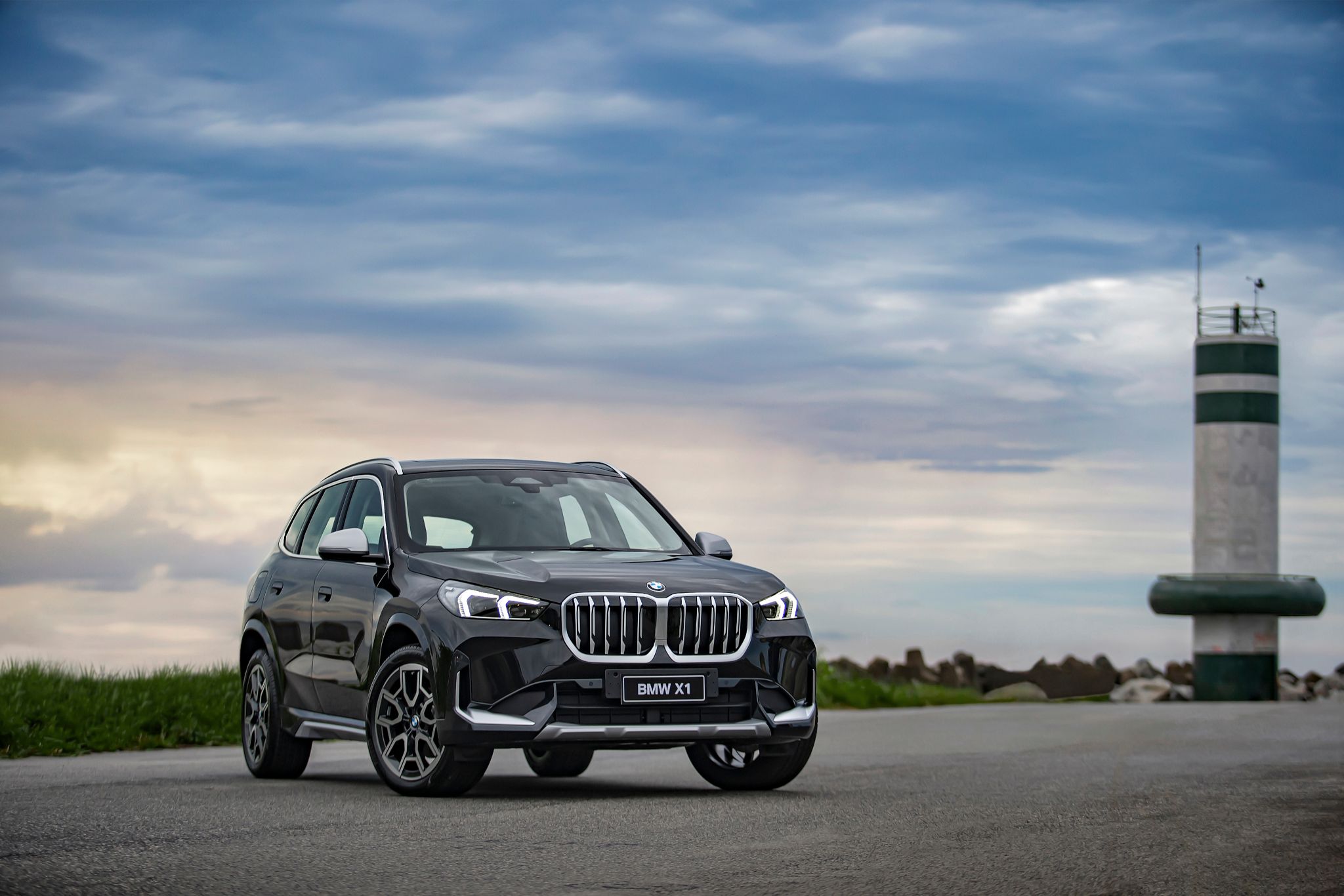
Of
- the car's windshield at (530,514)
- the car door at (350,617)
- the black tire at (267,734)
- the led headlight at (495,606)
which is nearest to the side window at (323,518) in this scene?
the car door at (350,617)

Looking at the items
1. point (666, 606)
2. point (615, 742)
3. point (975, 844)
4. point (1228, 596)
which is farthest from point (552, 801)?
point (1228, 596)

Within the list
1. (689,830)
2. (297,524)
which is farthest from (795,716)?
(297,524)

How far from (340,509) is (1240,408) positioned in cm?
4549

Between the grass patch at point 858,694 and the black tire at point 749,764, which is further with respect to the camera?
the grass patch at point 858,694

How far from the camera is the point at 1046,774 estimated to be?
40.5 feet

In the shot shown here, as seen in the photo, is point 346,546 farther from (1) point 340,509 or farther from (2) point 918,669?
(2) point 918,669

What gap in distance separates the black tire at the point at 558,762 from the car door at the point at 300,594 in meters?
1.73

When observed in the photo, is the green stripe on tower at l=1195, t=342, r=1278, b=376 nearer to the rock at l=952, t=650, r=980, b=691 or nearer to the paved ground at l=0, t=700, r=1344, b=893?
the rock at l=952, t=650, r=980, b=691

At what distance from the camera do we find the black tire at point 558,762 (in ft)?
40.4

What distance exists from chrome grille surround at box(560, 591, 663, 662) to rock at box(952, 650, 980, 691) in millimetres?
50093

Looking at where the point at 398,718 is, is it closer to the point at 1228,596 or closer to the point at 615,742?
the point at 615,742

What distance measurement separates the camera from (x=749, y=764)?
10828 millimetres

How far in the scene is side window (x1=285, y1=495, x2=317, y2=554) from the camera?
491 inches

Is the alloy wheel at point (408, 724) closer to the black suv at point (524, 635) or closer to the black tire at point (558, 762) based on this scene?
the black suv at point (524, 635)
